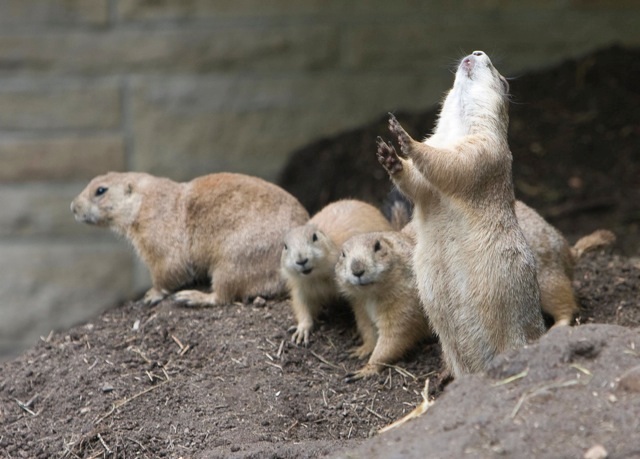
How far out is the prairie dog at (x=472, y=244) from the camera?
4.79 meters

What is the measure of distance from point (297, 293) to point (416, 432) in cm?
258

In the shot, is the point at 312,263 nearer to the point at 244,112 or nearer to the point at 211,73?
the point at 244,112

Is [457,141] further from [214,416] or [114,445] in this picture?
[114,445]

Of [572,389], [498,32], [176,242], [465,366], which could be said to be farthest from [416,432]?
[498,32]

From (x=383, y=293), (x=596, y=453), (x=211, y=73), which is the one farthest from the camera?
(x=211, y=73)

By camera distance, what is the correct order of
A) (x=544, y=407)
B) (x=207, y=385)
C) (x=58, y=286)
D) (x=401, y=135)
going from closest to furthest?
(x=544, y=407) → (x=401, y=135) → (x=207, y=385) → (x=58, y=286)

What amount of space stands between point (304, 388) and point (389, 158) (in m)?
1.57

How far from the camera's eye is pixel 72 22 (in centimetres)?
865

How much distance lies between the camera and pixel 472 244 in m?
4.82

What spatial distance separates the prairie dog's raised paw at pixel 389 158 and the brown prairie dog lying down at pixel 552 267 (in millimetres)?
1403

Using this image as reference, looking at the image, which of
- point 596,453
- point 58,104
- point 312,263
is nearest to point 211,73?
point 58,104

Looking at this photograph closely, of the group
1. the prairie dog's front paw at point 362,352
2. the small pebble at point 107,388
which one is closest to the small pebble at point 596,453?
the prairie dog's front paw at point 362,352

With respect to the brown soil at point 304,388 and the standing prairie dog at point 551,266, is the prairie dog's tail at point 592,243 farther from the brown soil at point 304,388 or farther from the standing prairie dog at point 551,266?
the standing prairie dog at point 551,266

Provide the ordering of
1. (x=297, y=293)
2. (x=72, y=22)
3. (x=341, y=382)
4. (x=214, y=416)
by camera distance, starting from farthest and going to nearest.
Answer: (x=72, y=22) → (x=297, y=293) → (x=341, y=382) → (x=214, y=416)
